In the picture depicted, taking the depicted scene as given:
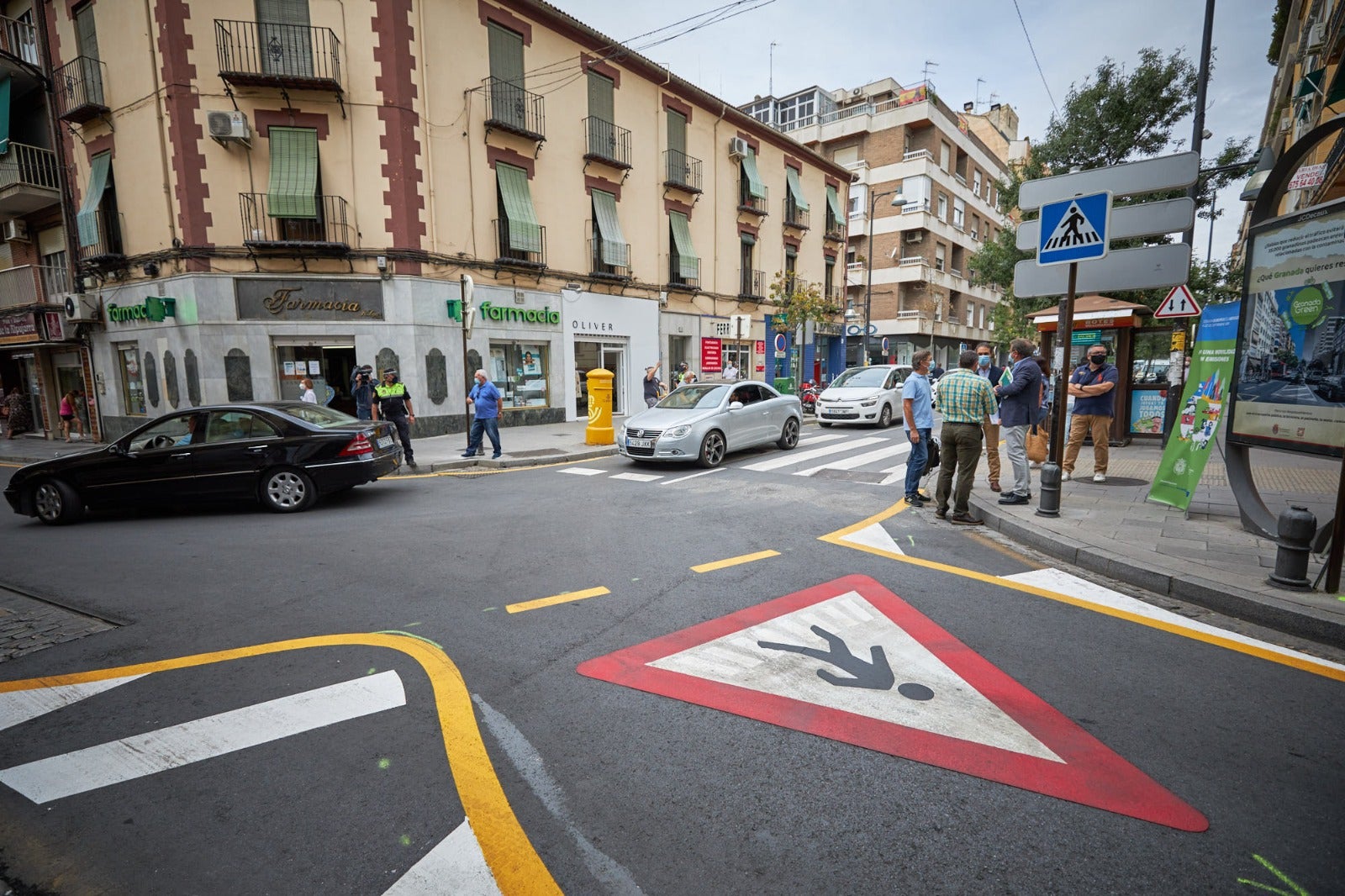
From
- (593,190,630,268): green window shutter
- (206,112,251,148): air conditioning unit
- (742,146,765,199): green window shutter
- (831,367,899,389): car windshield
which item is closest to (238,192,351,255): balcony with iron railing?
(206,112,251,148): air conditioning unit

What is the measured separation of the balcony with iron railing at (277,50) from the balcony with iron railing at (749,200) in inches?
563

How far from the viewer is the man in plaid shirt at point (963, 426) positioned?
20.7 ft

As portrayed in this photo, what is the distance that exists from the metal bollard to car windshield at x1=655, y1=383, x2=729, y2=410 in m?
7.53

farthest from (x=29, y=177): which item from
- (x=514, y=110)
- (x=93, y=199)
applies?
(x=514, y=110)

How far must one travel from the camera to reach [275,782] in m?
2.41

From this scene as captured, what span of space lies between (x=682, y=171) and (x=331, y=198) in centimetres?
1152

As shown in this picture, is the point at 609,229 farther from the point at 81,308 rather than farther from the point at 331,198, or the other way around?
the point at 81,308

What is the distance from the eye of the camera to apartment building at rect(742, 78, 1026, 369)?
33.1 meters

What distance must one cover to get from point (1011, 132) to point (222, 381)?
179ft

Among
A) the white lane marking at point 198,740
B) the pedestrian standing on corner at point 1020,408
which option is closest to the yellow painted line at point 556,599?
the white lane marking at point 198,740

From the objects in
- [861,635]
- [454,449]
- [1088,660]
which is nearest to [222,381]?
[454,449]

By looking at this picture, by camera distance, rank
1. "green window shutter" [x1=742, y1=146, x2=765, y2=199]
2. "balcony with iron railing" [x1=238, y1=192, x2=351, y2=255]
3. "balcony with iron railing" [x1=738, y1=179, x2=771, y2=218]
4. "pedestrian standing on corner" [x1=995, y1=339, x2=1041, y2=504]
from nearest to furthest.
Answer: "pedestrian standing on corner" [x1=995, y1=339, x2=1041, y2=504] → "balcony with iron railing" [x1=238, y1=192, x2=351, y2=255] → "green window shutter" [x1=742, y1=146, x2=765, y2=199] → "balcony with iron railing" [x1=738, y1=179, x2=771, y2=218]

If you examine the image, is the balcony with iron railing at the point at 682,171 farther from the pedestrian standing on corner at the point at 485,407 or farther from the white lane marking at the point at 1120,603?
the white lane marking at the point at 1120,603

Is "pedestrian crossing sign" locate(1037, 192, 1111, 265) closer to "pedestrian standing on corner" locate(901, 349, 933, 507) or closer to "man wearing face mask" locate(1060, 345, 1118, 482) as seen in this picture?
"pedestrian standing on corner" locate(901, 349, 933, 507)
